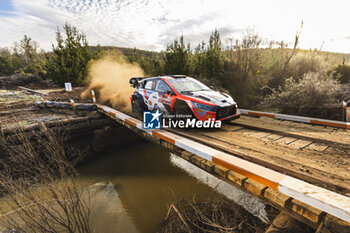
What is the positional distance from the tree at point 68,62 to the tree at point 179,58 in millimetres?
9574

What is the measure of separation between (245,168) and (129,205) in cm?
434

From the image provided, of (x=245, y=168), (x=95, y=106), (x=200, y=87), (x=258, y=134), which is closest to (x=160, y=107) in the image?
(x=200, y=87)

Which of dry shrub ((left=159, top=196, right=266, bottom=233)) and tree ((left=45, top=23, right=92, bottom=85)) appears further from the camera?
tree ((left=45, top=23, right=92, bottom=85))

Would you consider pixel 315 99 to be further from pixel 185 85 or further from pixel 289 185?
pixel 289 185

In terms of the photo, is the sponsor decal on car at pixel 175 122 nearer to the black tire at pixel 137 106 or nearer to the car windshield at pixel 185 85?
the car windshield at pixel 185 85

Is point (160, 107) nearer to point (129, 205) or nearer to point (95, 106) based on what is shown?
point (129, 205)

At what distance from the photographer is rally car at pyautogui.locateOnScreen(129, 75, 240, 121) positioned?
448 centimetres

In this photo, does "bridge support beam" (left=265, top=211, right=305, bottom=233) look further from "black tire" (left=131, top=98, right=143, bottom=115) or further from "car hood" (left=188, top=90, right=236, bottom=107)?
"black tire" (left=131, top=98, right=143, bottom=115)

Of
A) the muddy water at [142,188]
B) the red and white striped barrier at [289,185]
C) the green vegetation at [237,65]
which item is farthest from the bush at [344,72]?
the red and white striped barrier at [289,185]

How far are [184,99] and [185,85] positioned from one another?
0.95m

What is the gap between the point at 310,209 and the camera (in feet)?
6.38

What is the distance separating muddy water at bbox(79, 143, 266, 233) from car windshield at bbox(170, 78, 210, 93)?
9.83ft

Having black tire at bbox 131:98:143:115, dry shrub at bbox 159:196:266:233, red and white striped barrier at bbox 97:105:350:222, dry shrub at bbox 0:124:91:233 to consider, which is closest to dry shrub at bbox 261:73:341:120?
dry shrub at bbox 159:196:266:233

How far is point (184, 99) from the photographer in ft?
15.5
